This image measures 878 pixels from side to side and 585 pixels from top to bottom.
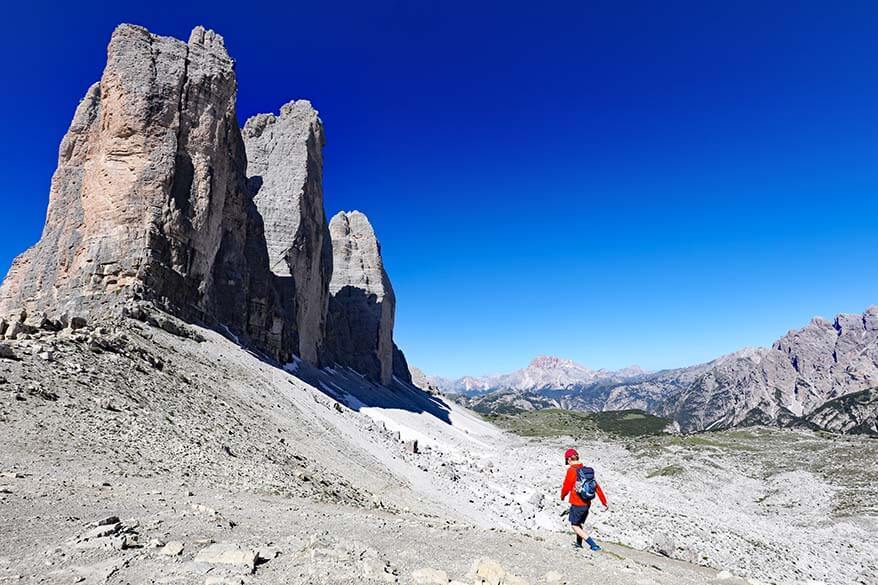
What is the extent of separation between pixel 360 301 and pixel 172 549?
109944mm

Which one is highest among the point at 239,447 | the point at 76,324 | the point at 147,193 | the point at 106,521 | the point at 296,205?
the point at 296,205

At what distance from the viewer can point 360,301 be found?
11762cm

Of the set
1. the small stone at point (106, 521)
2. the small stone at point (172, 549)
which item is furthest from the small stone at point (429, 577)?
the small stone at point (106, 521)

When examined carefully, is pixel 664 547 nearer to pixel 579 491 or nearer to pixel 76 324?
pixel 579 491

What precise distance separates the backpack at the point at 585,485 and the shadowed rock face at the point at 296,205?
211ft

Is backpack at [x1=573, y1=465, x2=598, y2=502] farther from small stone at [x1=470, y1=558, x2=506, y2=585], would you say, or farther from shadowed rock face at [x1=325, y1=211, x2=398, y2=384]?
shadowed rock face at [x1=325, y1=211, x2=398, y2=384]

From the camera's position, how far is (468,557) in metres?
10.3

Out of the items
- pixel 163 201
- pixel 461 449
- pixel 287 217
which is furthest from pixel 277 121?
pixel 461 449

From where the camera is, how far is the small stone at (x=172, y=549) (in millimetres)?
8586

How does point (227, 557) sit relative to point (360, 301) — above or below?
below

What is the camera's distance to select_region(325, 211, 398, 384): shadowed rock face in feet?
347

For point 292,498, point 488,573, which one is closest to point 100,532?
point 292,498

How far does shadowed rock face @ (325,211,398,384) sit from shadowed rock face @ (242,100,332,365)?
1640 cm

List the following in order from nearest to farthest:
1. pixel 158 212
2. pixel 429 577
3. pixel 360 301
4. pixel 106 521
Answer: pixel 429 577 → pixel 106 521 → pixel 158 212 → pixel 360 301
